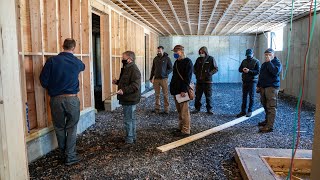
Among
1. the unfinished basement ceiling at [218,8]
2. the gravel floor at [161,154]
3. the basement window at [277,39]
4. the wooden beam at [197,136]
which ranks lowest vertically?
the gravel floor at [161,154]

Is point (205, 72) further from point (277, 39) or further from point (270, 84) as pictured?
point (277, 39)

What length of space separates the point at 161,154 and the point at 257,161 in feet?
4.51

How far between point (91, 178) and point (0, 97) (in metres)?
1.85

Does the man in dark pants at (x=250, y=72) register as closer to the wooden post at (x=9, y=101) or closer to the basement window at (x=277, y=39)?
the wooden post at (x=9, y=101)

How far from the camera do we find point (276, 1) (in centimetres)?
675

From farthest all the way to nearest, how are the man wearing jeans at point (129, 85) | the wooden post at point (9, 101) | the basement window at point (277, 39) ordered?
the basement window at point (277, 39) < the man wearing jeans at point (129, 85) < the wooden post at point (9, 101)

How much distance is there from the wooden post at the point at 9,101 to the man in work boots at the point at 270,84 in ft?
14.0

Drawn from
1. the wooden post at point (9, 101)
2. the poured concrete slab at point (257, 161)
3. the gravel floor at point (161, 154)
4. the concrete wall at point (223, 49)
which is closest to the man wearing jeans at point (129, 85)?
the gravel floor at point (161, 154)

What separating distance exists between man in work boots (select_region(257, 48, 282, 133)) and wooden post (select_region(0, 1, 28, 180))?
14.0 feet

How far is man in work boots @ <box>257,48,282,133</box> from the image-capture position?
489 centimetres

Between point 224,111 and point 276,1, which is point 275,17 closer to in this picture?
point 276,1

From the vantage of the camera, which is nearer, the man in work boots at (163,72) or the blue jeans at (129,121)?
the blue jeans at (129,121)

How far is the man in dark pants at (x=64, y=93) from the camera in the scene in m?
3.52

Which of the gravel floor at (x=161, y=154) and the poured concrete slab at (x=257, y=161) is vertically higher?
the poured concrete slab at (x=257, y=161)
